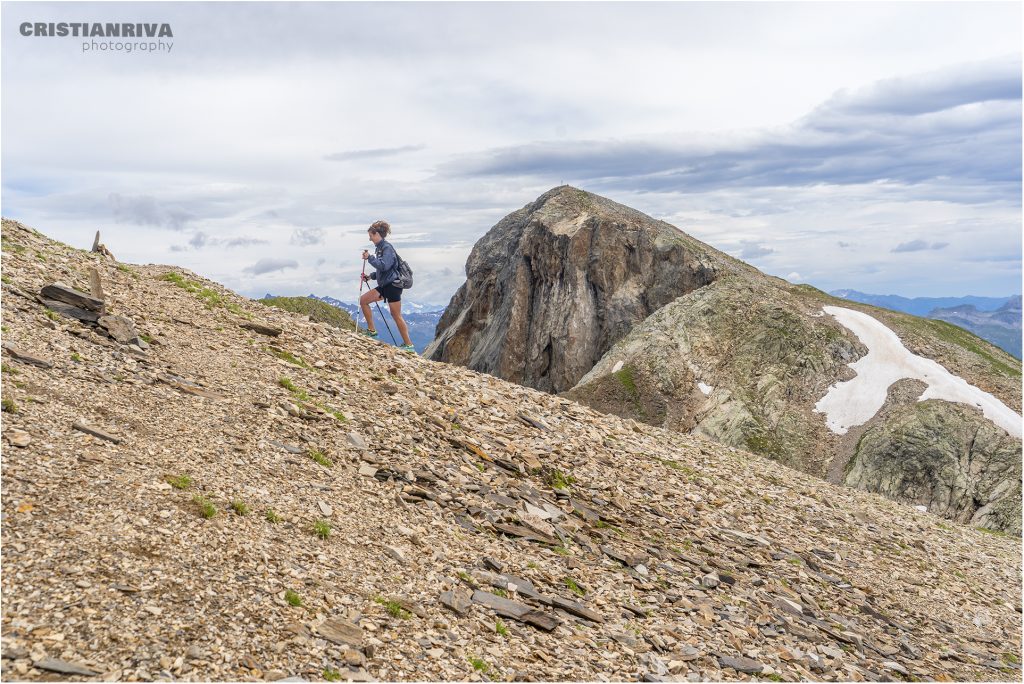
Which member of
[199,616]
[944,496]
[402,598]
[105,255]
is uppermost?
[105,255]

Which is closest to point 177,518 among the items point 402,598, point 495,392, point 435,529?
point 402,598

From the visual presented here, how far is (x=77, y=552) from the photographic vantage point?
9.82 meters

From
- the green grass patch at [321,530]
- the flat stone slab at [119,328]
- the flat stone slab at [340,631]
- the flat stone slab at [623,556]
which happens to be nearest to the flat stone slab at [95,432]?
the green grass patch at [321,530]

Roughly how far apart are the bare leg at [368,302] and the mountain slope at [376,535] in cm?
189

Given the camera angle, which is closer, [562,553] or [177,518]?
[177,518]

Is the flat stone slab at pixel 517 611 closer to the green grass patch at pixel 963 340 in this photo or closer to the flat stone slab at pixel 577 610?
the flat stone slab at pixel 577 610

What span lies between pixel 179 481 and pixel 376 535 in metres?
3.77

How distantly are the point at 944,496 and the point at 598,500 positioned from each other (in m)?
38.5

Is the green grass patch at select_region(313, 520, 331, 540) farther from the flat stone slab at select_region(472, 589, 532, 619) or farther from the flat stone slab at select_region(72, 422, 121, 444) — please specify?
the flat stone slab at select_region(72, 422, 121, 444)

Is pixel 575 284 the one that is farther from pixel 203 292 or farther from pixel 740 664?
pixel 740 664

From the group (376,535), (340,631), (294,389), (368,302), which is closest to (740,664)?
(376,535)

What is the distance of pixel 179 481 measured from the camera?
12039 mm

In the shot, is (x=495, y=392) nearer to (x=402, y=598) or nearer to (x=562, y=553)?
(x=562, y=553)

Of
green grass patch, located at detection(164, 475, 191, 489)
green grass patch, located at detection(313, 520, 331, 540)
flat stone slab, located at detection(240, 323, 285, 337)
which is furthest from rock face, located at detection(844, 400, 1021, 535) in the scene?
green grass patch, located at detection(164, 475, 191, 489)
